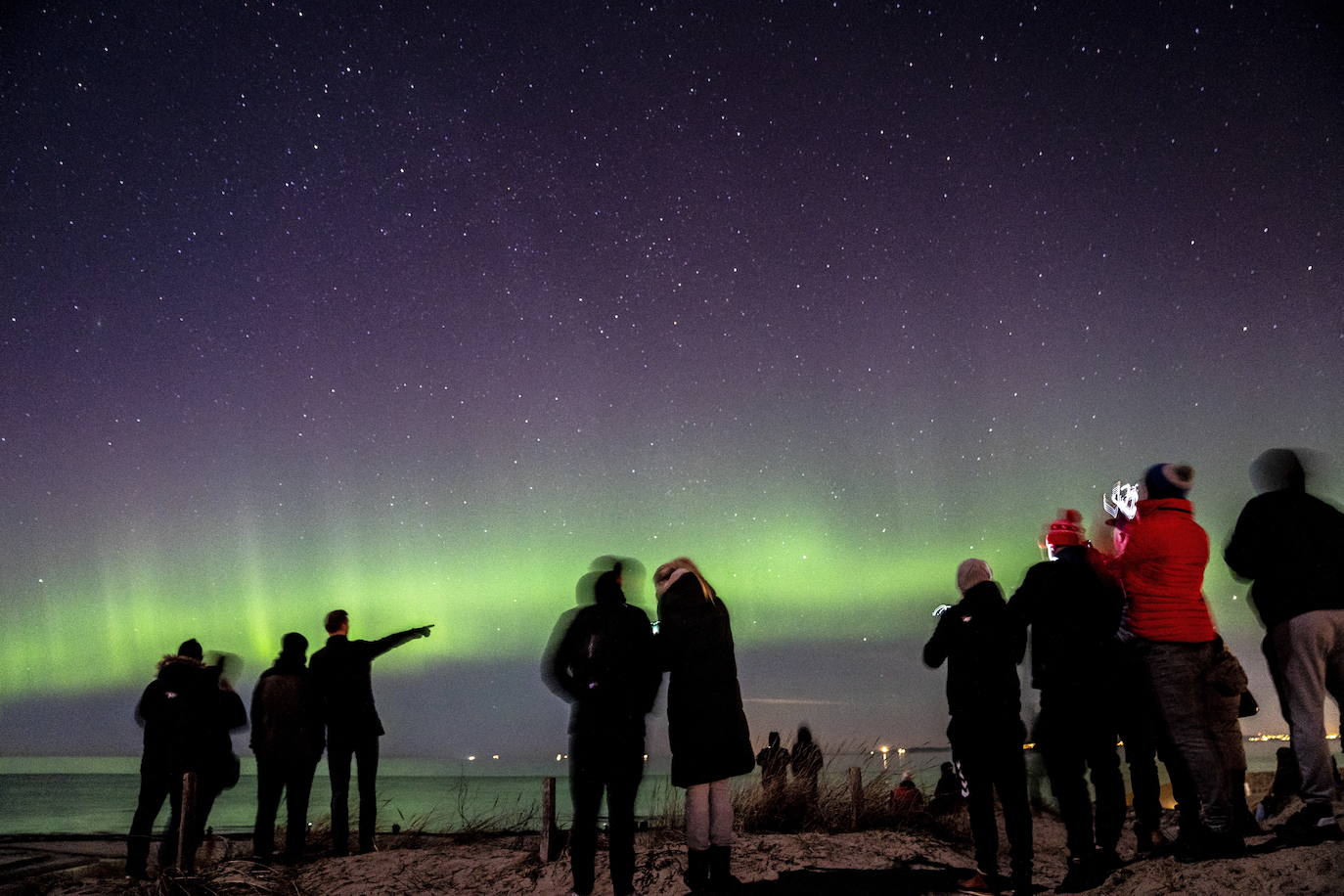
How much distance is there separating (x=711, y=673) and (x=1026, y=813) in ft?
6.96

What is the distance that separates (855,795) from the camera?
8.79 m

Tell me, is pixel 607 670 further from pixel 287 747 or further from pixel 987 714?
pixel 287 747

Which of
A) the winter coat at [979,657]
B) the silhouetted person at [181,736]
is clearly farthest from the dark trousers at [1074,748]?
the silhouetted person at [181,736]

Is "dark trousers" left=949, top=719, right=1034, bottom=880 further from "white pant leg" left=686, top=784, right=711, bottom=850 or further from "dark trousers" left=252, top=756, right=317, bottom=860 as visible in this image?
"dark trousers" left=252, top=756, right=317, bottom=860

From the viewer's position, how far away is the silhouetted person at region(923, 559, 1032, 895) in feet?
17.8

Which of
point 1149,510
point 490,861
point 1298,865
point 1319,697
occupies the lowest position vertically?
point 490,861

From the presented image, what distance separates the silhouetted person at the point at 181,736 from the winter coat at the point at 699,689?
4589 millimetres

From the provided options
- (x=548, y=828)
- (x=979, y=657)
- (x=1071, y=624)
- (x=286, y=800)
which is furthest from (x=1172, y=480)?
(x=286, y=800)

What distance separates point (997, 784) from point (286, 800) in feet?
19.2

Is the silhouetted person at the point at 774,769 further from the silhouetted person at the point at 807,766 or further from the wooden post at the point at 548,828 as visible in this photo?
the wooden post at the point at 548,828

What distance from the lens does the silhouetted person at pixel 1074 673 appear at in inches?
215

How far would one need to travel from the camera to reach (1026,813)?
5488 mm

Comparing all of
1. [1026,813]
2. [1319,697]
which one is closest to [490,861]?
[1026,813]

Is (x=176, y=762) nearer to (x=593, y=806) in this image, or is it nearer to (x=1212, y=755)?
(x=593, y=806)
